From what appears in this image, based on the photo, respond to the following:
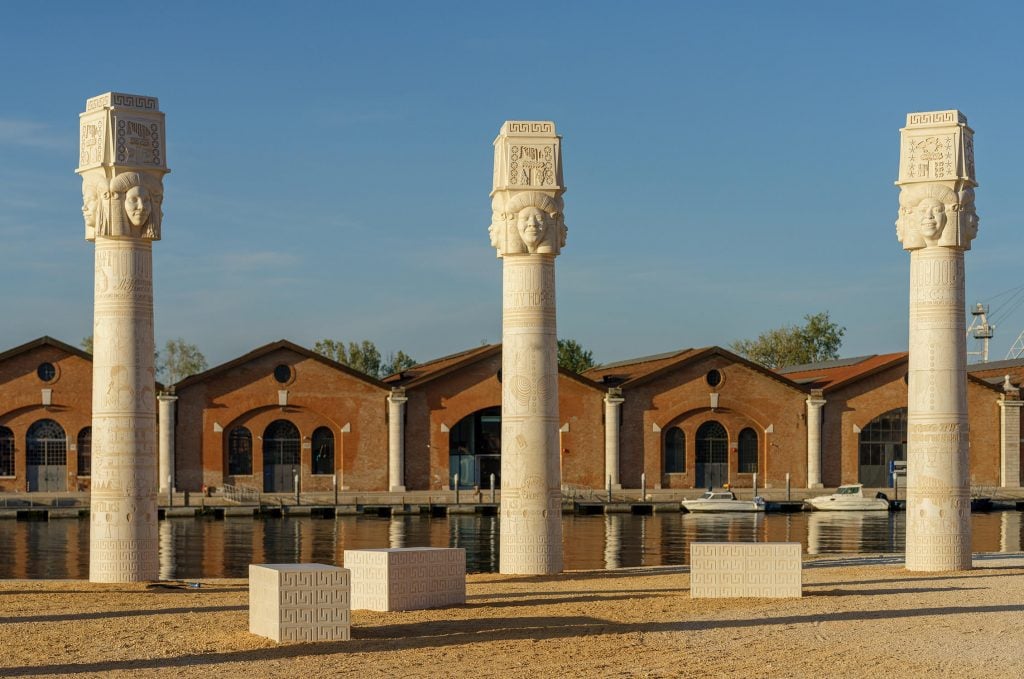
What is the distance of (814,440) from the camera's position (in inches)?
2965

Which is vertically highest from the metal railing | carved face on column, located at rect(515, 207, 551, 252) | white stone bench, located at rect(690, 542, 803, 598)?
carved face on column, located at rect(515, 207, 551, 252)

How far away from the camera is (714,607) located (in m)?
19.7

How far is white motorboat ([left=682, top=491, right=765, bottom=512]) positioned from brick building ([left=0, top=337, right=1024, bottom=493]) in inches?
281


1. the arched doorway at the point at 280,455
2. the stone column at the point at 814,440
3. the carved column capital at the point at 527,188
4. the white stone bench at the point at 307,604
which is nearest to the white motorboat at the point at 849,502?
the stone column at the point at 814,440

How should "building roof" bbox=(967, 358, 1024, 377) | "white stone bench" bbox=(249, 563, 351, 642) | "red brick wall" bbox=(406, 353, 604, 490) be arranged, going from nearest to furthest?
"white stone bench" bbox=(249, 563, 351, 642) → "red brick wall" bbox=(406, 353, 604, 490) → "building roof" bbox=(967, 358, 1024, 377)

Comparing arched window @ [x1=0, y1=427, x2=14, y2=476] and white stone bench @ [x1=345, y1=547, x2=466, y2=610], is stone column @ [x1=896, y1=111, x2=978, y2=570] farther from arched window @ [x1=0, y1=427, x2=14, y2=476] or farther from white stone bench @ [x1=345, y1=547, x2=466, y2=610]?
arched window @ [x1=0, y1=427, x2=14, y2=476]

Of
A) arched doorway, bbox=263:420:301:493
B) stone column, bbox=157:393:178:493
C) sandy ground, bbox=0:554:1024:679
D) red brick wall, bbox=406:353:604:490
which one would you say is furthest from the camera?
red brick wall, bbox=406:353:604:490

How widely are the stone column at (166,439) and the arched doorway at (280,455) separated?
4670 mm

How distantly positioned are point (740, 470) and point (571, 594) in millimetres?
54304

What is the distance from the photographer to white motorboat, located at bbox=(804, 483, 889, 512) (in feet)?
219

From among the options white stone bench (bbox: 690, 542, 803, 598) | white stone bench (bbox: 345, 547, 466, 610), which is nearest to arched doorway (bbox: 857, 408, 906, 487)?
white stone bench (bbox: 690, 542, 803, 598)

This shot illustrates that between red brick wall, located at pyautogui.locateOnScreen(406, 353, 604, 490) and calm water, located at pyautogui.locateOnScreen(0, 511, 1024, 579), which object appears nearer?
calm water, located at pyautogui.locateOnScreen(0, 511, 1024, 579)

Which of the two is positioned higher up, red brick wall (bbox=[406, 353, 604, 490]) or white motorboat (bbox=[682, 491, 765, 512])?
red brick wall (bbox=[406, 353, 604, 490])

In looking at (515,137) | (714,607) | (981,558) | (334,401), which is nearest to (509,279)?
(515,137)
